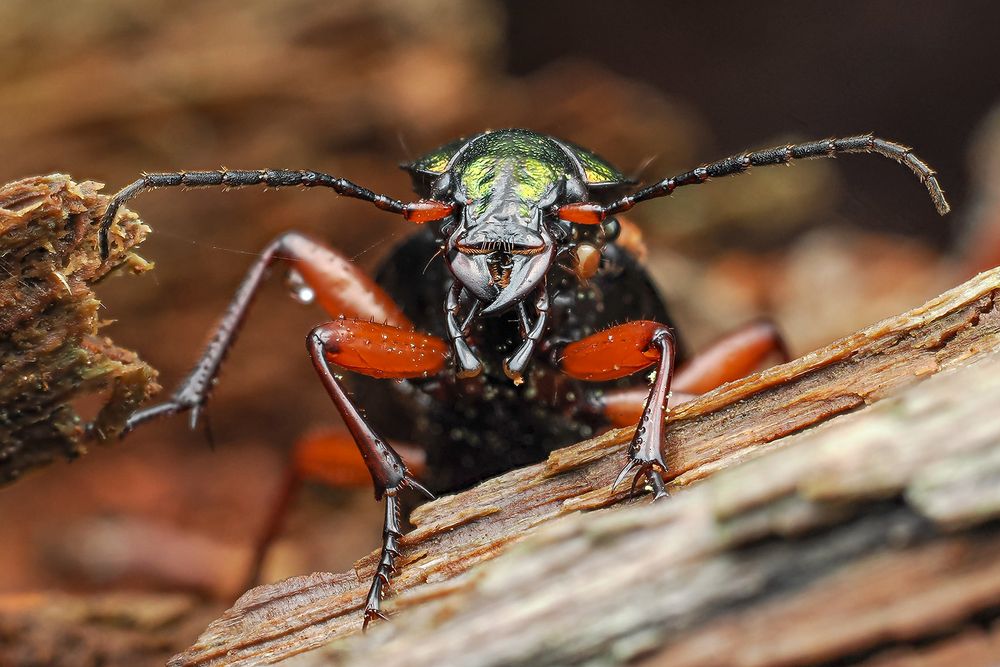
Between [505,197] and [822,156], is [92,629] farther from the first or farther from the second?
[822,156]

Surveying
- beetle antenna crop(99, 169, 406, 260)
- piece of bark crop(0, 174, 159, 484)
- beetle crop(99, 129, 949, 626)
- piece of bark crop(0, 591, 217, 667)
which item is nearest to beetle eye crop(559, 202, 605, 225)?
beetle crop(99, 129, 949, 626)

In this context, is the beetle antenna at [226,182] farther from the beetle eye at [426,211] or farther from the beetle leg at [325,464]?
the beetle leg at [325,464]

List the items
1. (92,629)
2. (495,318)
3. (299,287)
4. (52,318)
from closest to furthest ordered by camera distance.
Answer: (52,318)
(495,318)
(92,629)
(299,287)

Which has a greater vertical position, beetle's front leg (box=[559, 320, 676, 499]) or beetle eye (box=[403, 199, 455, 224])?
beetle eye (box=[403, 199, 455, 224])

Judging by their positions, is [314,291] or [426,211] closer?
[426,211]

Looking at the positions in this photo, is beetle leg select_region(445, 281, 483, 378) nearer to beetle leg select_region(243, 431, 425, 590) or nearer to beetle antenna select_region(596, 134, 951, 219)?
beetle antenna select_region(596, 134, 951, 219)

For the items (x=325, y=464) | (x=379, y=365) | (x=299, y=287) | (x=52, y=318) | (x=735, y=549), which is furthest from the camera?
(x=325, y=464)

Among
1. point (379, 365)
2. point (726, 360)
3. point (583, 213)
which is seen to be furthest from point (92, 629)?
point (726, 360)
